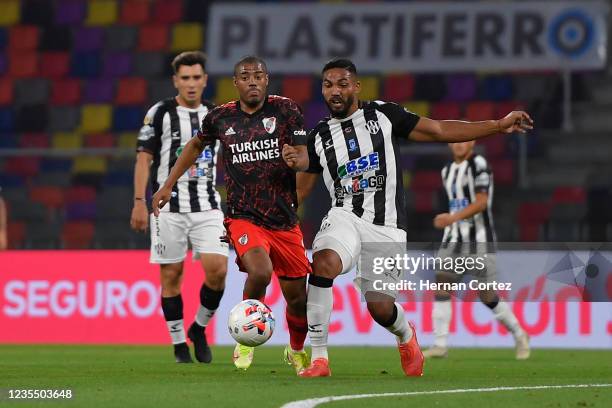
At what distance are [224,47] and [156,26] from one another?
1.11m

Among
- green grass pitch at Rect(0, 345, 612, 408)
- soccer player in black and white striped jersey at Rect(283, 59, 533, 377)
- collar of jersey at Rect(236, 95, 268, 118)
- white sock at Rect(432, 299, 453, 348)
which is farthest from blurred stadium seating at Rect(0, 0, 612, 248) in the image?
soccer player in black and white striped jersey at Rect(283, 59, 533, 377)

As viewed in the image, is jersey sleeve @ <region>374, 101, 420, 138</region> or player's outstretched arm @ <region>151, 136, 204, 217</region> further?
player's outstretched arm @ <region>151, 136, 204, 217</region>

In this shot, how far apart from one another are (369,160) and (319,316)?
899 mm

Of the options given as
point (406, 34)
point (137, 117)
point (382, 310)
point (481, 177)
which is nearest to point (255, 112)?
point (382, 310)

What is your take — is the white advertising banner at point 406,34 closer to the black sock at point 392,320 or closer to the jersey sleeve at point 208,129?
the jersey sleeve at point 208,129

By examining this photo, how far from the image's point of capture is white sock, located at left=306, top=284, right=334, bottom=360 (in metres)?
7.31

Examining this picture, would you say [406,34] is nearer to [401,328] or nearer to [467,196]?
[467,196]

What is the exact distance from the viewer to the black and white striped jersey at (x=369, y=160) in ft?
24.3

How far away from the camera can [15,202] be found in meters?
14.5

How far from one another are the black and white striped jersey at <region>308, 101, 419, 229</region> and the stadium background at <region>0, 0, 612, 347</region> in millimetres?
5043

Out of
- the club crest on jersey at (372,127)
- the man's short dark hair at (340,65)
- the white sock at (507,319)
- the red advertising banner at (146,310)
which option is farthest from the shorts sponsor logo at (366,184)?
the red advertising banner at (146,310)

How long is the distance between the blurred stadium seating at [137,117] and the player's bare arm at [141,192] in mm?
4141

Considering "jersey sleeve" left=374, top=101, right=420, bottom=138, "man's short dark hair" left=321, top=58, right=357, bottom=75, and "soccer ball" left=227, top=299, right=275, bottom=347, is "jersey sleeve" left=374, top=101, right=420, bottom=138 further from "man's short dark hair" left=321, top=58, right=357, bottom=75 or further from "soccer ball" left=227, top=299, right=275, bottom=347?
"soccer ball" left=227, top=299, right=275, bottom=347

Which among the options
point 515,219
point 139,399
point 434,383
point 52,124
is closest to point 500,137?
point 515,219
